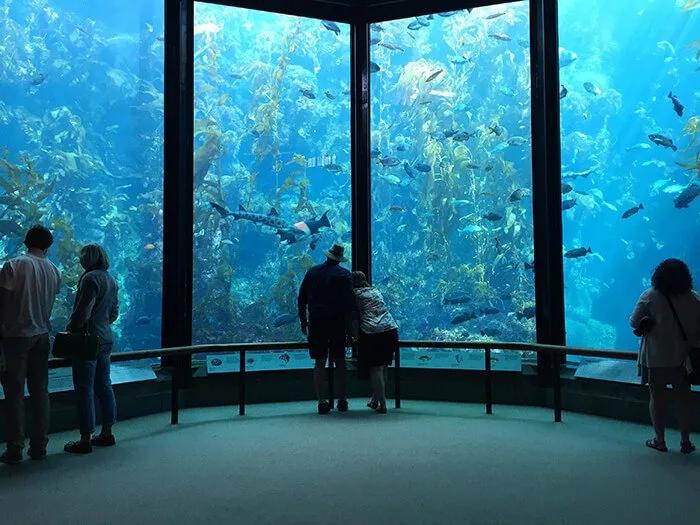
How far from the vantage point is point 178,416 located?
5.61 m

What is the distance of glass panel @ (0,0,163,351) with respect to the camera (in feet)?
38.3

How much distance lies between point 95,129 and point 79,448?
10057mm

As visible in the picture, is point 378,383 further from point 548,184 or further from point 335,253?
point 548,184

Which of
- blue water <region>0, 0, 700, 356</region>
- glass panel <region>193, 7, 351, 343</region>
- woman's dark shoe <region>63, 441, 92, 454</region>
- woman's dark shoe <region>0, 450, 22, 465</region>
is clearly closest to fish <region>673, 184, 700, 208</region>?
blue water <region>0, 0, 700, 356</region>

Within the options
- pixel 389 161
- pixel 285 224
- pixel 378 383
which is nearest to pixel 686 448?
pixel 378 383

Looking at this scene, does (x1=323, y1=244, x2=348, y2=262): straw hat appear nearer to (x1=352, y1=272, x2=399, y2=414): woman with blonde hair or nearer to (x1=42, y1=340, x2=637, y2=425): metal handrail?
(x1=352, y1=272, x2=399, y2=414): woman with blonde hair

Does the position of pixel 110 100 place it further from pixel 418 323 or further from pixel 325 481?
pixel 325 481

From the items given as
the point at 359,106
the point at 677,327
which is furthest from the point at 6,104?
the point at 677,327

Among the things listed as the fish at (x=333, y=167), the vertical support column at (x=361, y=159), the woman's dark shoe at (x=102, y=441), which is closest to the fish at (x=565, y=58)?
the vertical support column at (x=361, y=159)

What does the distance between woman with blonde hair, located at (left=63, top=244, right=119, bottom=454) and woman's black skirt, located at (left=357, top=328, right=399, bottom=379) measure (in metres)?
2.35

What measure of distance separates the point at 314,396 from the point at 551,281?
303 centimetres

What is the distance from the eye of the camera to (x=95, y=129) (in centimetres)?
1235

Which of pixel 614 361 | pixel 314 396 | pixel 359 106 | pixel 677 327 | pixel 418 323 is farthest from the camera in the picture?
pixel 418 323

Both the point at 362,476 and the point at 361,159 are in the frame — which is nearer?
the point at 362,476
